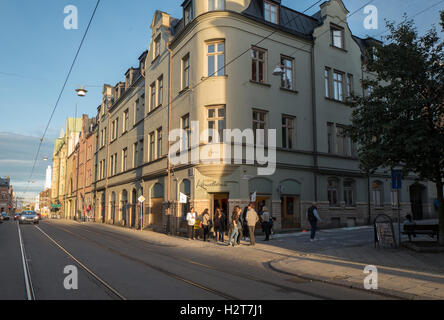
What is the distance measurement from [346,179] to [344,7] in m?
12.4

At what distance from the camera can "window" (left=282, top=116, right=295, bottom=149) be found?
70.5 feet

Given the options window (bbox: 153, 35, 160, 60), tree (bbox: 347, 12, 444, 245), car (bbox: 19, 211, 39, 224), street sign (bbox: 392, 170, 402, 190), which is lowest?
car (bbox: 19, 211, 39, 224)

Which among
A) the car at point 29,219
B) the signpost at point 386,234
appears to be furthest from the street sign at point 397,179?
the car at point 29,219

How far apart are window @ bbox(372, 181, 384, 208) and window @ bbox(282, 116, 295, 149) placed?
8342mm

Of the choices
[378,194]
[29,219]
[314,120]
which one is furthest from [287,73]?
[29,219]

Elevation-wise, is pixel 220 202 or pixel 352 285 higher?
pixel 220 202

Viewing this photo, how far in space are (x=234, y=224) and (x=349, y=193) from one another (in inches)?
474

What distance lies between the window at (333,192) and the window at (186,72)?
11065mm

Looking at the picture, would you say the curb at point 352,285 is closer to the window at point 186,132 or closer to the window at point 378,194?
the window at point 186,132

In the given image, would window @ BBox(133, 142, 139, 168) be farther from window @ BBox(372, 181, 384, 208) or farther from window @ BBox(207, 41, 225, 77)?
window @ BBox(372, 181, 384, 208)

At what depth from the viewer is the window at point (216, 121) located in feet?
64.0

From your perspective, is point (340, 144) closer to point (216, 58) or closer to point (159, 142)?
point (216, 58)

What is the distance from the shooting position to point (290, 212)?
2133 cm

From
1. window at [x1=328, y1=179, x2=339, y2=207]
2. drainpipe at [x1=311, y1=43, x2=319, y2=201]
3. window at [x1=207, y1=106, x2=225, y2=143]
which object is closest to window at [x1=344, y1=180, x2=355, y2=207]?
window at [x1=328, y1=179, x2=339, y2=207]
